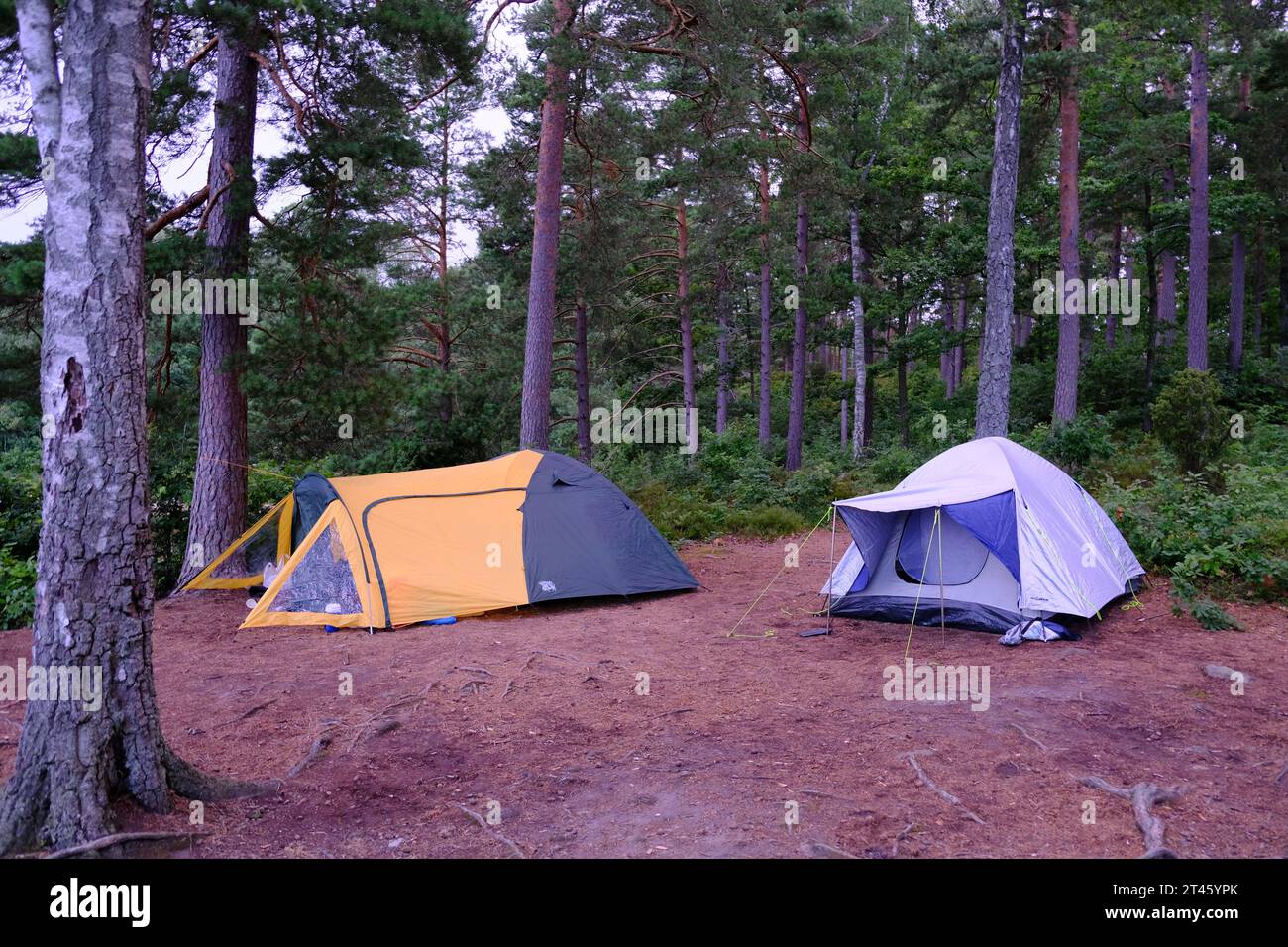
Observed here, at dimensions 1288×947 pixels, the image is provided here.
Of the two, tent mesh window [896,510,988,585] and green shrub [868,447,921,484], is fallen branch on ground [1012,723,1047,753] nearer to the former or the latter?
tent mesh window [896,510,988,585]

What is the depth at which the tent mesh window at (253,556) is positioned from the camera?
9.48m

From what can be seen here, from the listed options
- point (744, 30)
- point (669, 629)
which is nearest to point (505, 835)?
point (669, 629)

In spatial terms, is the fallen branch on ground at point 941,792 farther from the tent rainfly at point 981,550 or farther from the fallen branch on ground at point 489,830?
the tent rainfly at point 981,550

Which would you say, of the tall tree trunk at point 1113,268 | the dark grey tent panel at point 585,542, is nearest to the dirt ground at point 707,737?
the dark grey tent panel at point 585,542

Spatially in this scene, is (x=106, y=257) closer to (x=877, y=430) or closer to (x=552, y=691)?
(x=552, y=691)

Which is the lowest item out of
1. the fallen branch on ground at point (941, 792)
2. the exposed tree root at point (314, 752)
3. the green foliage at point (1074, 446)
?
the exposed tree root at point (314, 752)

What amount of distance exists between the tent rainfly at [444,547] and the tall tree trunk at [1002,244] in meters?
5.41

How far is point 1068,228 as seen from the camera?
1678 centimetres

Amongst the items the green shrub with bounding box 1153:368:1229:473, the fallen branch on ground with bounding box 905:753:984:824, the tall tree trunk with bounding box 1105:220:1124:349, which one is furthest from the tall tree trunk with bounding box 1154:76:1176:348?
the fallen branch on ground with bounding box 905:753:984:824

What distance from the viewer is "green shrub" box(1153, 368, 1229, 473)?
12.1 meters

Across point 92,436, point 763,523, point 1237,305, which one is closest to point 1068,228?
point 763,523

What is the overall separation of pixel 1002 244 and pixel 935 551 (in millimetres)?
6236

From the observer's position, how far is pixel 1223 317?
31203 mm

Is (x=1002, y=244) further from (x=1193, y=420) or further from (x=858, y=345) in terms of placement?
(x=858, y=345)
